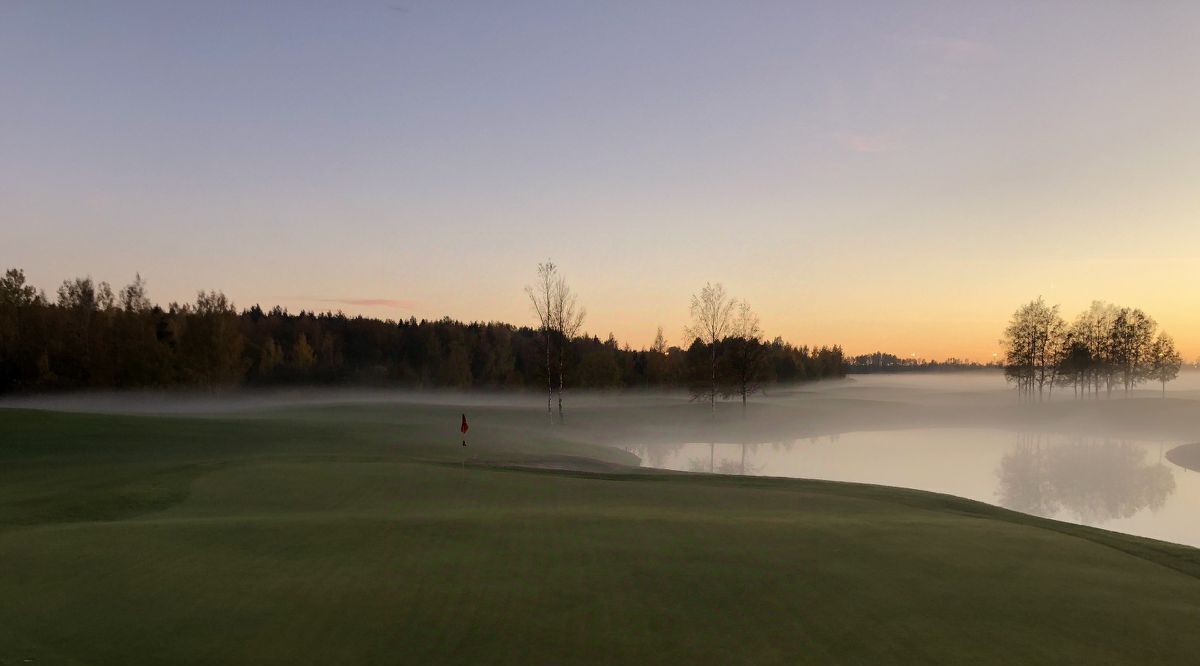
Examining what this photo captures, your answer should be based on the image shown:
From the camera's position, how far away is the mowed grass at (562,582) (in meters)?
7.58

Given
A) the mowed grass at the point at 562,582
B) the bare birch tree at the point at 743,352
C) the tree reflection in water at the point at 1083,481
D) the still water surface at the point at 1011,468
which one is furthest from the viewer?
the bare birch tree at the point at 743,352

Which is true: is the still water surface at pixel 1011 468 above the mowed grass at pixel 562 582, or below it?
below

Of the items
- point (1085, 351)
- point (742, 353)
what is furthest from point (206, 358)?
point (1085, 351)

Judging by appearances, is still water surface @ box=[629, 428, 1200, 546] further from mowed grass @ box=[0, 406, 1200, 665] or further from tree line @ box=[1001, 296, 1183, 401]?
tree line @ box=[1001, 296, 1183, 401]

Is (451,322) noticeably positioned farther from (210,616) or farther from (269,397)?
(210,616)

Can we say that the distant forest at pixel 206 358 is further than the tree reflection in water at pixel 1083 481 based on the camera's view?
Yes

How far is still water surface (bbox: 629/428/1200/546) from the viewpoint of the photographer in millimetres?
22953

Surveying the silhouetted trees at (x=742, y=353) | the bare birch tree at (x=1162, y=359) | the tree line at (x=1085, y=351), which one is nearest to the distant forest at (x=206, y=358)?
the silhouetted trees at (x=742, y=353)

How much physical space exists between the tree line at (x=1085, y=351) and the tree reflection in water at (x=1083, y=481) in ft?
124

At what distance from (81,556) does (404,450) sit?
70.0ft

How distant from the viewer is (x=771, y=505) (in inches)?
675

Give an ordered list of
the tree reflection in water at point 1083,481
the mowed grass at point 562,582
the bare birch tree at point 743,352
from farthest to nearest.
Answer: the bare birch tree at point 743,352, the tree reflection in water at point 1083,481, the mowed grass at point 562,582

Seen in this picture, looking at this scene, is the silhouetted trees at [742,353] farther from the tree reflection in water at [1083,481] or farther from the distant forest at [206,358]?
the tree reflection in water at [1083,481]

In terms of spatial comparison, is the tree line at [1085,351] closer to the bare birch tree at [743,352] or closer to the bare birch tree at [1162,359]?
the bare birch tree at [1162,359]
